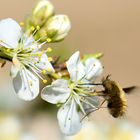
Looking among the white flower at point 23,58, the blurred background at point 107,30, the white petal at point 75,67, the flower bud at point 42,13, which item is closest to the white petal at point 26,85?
the white flower at point 23,58

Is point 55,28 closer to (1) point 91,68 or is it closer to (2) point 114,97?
(1) point 91,68

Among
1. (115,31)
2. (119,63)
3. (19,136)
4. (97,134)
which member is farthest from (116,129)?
(115,31)

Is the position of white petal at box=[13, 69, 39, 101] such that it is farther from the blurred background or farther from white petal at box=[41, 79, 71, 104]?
the blurred background

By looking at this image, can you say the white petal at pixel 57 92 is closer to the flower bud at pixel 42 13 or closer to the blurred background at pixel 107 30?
the flower bud at pixel 42 13

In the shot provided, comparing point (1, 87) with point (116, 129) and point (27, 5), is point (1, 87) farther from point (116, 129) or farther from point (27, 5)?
point (27, 5)

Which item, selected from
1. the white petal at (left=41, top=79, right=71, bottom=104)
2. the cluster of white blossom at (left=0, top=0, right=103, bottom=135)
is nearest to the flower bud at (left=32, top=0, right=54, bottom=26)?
the cluster of white blossom at (left=0, top=0, right=103, bottom=135)
